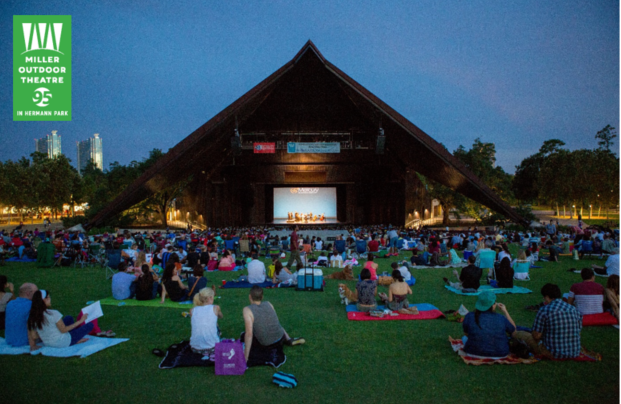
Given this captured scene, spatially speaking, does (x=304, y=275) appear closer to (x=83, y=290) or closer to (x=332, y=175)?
(x=83, y=290)

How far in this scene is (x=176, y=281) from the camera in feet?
22.0

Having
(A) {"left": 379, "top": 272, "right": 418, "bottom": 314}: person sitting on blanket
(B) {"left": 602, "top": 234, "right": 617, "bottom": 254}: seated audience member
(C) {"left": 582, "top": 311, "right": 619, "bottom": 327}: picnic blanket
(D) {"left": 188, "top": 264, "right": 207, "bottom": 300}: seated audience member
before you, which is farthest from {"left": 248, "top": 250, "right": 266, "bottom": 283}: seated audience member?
(B) {"left": 602, "top": 234, "right": 617, "bottom": 254}: seated audience member

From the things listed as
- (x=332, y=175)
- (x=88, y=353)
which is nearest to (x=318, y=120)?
(x=332, y=175)

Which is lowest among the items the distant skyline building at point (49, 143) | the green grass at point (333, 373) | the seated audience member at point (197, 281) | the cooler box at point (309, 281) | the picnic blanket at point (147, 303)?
the green grass at point (333, 373)

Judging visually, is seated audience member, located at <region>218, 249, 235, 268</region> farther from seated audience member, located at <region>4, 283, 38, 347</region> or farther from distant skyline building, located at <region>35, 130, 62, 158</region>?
distant skyline building, located at <region>35, 130, 62, 158</region>

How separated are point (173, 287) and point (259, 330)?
302cm

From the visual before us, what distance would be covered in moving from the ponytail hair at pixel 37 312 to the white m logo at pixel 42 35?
4880mm

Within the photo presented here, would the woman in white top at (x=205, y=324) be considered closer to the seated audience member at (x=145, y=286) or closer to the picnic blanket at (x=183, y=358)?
the picnic blanket at (x=183, y=358)

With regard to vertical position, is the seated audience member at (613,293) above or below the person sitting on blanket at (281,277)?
above

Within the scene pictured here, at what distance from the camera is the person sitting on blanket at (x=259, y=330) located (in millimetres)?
4086

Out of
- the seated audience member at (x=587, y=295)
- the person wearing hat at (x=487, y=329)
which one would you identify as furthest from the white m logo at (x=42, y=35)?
the seated audience member at (x=587, y=295)

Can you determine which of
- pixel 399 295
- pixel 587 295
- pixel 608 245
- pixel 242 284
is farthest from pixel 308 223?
pixel 587 295

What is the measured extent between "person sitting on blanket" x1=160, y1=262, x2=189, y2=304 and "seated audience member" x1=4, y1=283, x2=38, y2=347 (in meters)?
2.41

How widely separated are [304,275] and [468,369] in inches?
170
